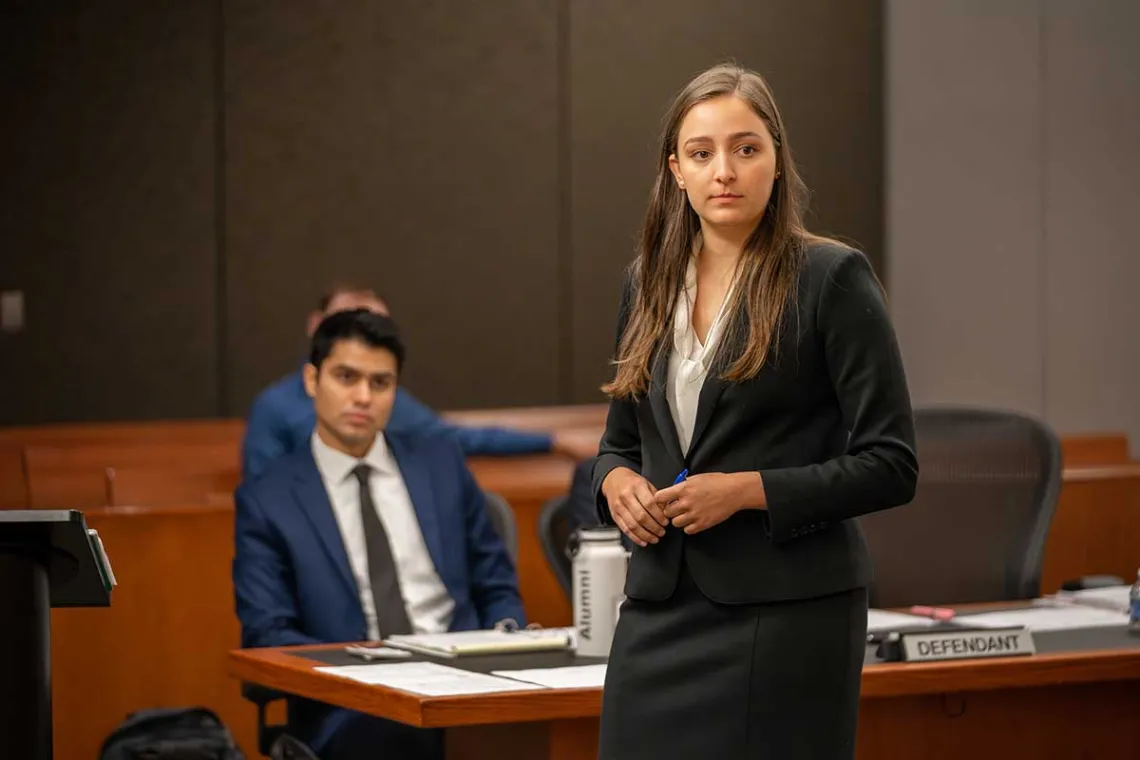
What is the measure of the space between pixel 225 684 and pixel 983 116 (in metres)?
4.12

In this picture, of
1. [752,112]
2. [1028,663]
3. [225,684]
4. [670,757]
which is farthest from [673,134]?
[225,684]

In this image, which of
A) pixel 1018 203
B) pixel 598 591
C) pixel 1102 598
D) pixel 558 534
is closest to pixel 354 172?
pixel 1018 203

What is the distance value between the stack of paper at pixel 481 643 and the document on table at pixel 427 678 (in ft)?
0.29

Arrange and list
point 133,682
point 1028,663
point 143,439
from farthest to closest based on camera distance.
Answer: point 143,439 → point 133,682 → point 1028,663

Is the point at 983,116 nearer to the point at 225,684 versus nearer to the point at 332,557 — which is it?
the point at 225,684

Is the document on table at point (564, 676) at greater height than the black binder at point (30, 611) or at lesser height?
lesser

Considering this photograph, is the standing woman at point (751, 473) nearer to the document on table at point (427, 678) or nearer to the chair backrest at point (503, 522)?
the document on table at point (427, 678)

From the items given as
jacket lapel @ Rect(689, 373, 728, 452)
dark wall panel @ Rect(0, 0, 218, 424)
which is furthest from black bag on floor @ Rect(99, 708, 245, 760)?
dark wall panel @ Rect(0, 0, 218, 424)

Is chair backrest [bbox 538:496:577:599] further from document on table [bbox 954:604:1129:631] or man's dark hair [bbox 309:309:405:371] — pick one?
document on table [bbox 954:604:1129:631]

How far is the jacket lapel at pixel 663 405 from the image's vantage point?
6.06 feet

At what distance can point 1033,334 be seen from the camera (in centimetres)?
700

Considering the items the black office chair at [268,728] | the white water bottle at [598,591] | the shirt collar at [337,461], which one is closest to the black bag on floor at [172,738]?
the black office chair at [268,728]

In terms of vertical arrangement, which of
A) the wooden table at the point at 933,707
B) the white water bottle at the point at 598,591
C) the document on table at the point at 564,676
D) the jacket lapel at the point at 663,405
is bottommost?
the wooden table at the point at 933,707

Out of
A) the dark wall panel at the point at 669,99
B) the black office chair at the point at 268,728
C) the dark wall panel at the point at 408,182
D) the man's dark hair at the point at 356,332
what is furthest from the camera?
the dark wall panel at the point at 669,99
